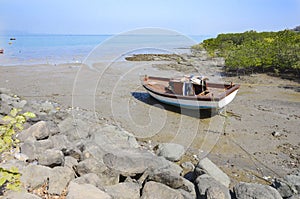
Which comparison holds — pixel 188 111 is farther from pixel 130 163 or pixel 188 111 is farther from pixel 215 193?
pixel 215 193

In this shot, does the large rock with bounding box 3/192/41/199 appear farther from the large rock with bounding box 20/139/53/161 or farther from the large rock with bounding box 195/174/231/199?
the large rock with bounding box 195/174/231/199

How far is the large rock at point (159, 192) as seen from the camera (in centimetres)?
412

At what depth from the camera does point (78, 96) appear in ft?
44.5

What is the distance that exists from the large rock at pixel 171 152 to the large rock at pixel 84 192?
10.1 feet

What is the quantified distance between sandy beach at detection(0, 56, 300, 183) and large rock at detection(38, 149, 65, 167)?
11.5 ft

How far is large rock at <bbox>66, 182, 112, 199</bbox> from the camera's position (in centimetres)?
370

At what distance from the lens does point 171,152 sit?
6809 mm

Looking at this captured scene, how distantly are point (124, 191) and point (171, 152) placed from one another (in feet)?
8.94

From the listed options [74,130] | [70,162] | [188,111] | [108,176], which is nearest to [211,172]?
[108,176]

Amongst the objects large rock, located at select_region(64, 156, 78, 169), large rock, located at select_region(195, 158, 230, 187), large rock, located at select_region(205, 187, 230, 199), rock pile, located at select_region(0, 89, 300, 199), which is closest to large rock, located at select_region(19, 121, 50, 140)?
rock pile, located at select_region(0, 89, 300, 199)

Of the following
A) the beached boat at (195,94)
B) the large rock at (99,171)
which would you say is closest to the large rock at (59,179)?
the large rock at (99,171)

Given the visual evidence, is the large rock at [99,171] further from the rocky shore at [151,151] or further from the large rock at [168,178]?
the large rock at [168,178]

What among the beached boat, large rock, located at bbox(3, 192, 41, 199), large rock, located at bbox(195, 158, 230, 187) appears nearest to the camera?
large rock, located at bbox(3, 192, 41, 199)

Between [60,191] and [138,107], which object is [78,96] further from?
[60,191]
